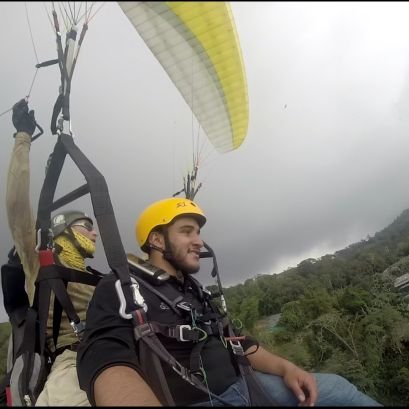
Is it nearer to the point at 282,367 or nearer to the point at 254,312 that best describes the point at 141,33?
the point at 282,367

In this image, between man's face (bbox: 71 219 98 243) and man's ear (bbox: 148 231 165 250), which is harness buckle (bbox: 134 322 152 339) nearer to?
man's ear (bbox: 148 231 165 250)

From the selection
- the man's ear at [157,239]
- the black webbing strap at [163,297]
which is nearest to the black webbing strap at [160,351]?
the black webbing strap at [163,297]

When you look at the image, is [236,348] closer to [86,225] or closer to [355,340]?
[86,225]

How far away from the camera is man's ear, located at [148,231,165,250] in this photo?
8.72ft

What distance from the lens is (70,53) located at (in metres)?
2.68

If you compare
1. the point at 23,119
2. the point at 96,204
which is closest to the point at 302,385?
the point at 96,204

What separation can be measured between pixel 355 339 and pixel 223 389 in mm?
16280

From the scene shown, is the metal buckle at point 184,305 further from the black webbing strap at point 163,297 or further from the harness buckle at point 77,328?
the harness buckle at point 77,328

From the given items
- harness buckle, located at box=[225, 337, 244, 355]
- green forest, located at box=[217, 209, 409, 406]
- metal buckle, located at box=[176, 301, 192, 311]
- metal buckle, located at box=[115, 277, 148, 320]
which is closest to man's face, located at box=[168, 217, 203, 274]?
metal buckle, located at box=[176, 301, 192, 311]

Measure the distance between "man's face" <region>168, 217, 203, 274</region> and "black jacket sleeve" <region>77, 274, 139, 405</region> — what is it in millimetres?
708

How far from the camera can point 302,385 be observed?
2072 millimetres

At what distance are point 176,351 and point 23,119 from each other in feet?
6.44

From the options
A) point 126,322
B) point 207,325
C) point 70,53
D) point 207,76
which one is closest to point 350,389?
point 207,325

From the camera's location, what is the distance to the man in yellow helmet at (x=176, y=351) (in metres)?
1.56
